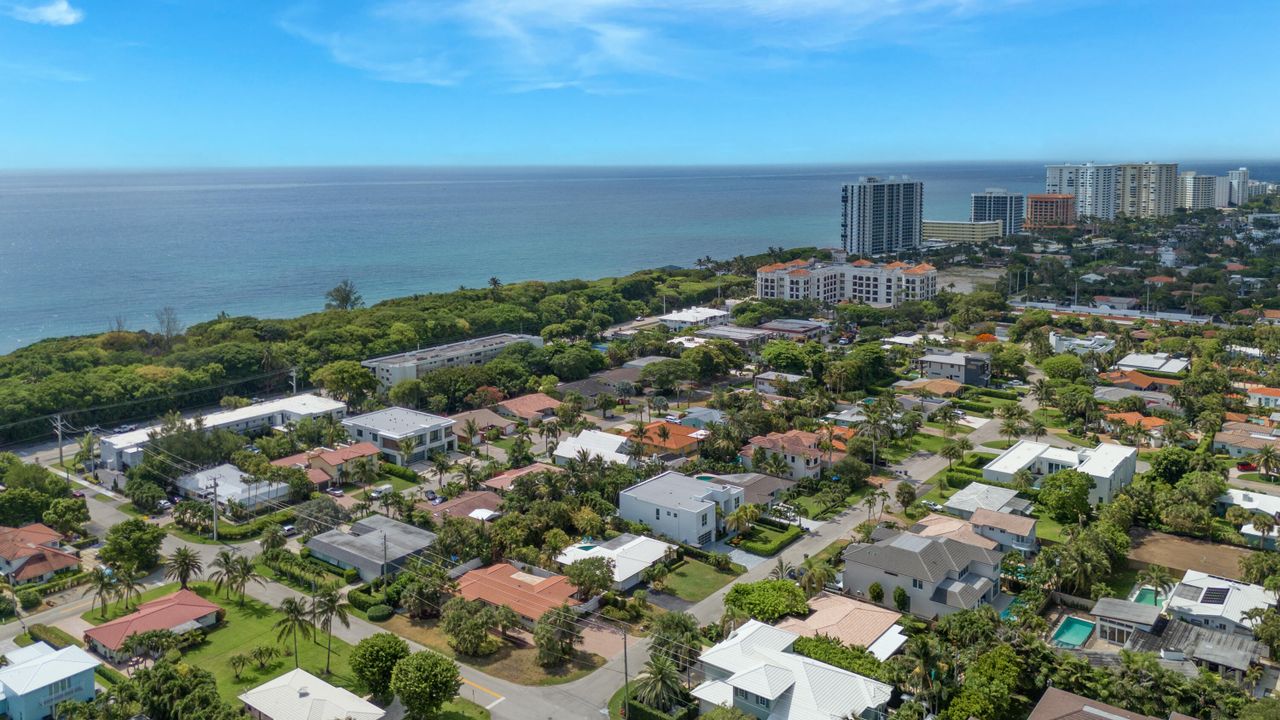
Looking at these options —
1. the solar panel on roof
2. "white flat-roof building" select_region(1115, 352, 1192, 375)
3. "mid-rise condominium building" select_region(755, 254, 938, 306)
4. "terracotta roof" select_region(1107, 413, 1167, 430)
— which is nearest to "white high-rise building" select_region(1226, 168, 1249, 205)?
"mid-rise condominium building" select_region(755, 254, 938, 306)

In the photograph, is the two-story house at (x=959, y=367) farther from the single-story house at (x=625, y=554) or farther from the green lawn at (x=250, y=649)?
the green lawn at (x=250, y=649)

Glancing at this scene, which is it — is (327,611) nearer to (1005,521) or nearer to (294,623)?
(294,623)

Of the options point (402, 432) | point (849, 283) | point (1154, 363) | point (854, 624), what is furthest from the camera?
point (849, 283)

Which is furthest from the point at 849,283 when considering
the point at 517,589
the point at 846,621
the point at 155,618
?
the point at 155,618

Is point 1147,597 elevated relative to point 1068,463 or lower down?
lower down

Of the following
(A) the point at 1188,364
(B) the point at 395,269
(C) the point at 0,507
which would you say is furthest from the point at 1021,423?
(B) the point at 395,269

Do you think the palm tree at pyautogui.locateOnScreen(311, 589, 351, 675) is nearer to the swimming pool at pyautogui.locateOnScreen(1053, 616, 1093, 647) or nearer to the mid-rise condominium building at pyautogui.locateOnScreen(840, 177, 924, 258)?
the swimming pool at pyautogui.locateOnScreen(1053, 616, 1093, 647)

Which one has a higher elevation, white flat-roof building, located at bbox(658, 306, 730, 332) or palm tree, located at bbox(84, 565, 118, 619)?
white flat-roof building, located at bbox(658, 306, 730, 332)
